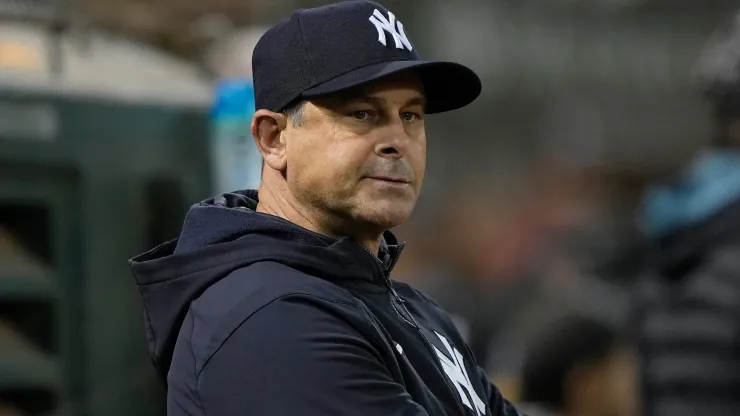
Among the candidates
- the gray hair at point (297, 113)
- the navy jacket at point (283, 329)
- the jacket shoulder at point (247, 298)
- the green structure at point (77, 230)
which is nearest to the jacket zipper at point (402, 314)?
the navy jacket at point (283, 329)

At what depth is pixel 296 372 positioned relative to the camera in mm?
1910

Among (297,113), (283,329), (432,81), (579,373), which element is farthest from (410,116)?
(579,373)

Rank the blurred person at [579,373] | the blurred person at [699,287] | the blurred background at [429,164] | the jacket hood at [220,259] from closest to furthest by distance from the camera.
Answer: the jacket hood at [220,259] → the blurred person at [699,287] → the blurred background at [429,164] → the blurred person at [579,373]

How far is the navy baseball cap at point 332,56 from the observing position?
2176 mm

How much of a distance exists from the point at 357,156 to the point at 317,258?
226 mm

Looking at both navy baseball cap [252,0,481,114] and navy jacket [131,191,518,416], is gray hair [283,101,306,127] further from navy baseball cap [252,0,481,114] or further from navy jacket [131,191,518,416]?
navy jacket [131,191,518,416]

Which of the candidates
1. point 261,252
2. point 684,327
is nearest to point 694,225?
point 684,327

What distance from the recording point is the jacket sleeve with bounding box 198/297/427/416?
75.2 inches

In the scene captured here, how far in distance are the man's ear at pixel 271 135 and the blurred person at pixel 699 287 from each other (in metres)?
2.12

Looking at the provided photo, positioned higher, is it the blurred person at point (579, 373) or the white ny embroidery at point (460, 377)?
the white ny embroidery at point (460, 377)

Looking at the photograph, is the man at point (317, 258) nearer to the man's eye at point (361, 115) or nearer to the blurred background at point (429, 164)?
the man's eye at point (361, 115)

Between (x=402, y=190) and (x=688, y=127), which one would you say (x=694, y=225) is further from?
(x=688, y=127)

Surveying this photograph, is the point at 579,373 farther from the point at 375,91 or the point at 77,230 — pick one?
the point at 375,91

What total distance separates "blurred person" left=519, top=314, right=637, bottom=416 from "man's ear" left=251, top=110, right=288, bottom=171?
4218 mm
